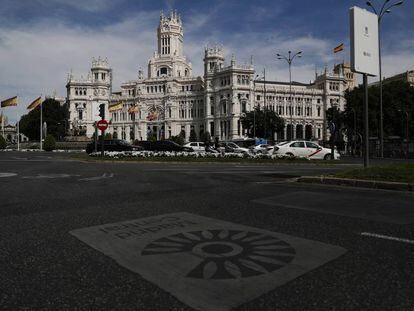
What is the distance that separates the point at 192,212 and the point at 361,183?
19.1ft

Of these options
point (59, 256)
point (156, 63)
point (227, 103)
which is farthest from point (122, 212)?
point (156, 63)

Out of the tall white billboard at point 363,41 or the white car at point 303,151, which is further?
the white car at point 303,151

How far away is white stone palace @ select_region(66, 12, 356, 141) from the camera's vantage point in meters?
115

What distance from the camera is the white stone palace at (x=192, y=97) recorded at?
115m

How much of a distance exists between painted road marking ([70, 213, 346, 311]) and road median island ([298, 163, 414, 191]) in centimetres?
600

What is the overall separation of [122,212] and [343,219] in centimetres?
373

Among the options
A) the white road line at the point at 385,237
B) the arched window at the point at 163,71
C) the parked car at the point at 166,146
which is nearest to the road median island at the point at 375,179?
the white road line at the point at 385,237

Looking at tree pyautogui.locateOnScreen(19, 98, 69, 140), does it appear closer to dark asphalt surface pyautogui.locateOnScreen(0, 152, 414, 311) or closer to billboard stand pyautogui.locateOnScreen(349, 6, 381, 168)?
dark asphalt surface pyautogui.locateOnScreen(0, 152, 414, 311)

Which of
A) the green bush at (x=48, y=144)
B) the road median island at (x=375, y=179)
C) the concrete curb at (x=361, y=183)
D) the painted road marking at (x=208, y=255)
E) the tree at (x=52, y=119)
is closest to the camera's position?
the painted road marking at (x=208, y=255)

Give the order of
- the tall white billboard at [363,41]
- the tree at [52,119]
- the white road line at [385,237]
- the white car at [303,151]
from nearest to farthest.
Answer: the white road line at [385,237]
the tall white billboard at [363,41]
the white car at [303,151]
the tree at [52,119]

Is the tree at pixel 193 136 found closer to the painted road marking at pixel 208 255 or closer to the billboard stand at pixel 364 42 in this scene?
the billboard stand at pixel 364 42

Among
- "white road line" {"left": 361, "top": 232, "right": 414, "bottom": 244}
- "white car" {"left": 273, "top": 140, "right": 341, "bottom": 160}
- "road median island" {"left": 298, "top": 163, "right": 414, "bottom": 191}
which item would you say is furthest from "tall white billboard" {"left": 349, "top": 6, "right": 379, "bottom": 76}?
"white car" {"left": 273, "top": 140, "right": 341, "bottom": 160}

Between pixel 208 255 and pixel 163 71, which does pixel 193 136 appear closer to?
pixel 163 71

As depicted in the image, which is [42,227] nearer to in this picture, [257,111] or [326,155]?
[326,155]
